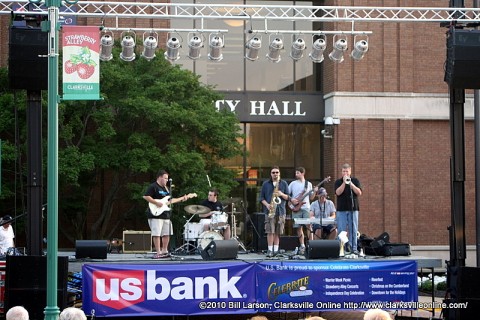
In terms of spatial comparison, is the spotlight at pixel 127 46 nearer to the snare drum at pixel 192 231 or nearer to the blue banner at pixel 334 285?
the snare drum at pixel 192 231

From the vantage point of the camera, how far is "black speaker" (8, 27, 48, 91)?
49.1 ft

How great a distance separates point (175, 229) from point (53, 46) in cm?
1456

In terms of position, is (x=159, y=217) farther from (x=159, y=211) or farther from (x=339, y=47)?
(x=339, y=47)

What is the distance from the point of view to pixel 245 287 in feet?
54.4

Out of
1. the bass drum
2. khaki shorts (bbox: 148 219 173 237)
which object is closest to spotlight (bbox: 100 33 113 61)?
khaki shorts (bbox: 148 219 173 237)

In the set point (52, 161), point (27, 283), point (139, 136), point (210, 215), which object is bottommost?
point (27, 283)

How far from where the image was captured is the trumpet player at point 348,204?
18.6 meters

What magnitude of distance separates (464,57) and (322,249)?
14.7ft

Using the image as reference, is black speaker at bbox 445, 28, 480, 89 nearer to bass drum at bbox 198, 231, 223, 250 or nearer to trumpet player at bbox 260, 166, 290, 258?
trumpet player at bbox 260, 166, 290, 258

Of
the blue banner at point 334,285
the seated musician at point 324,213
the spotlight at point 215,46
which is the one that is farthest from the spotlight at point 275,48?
the blue banner at point 334,285

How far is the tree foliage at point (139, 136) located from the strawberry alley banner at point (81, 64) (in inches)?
483

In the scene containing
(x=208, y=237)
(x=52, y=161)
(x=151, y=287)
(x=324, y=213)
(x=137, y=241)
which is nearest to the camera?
(x=52, y=161)

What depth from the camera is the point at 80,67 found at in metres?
14.2

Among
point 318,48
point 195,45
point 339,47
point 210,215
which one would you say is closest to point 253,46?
point 195,45
